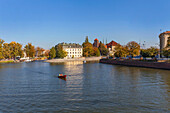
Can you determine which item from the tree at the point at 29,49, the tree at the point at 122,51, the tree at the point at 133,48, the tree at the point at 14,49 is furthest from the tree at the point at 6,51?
the tree at the point at 133,48

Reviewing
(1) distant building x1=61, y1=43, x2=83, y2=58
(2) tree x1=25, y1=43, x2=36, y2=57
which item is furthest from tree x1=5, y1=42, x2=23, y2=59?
(1) distant building x1=61, y1=43, x2=83, y2=58

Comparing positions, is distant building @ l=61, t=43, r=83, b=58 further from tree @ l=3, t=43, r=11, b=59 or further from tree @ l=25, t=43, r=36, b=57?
tree @ l=3, t=43, r=11, b=59

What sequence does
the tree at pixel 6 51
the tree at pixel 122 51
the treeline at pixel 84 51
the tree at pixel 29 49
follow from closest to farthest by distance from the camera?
the tree at pixel 122 51 < the tree at pixel 6 51 < the treeline at pixel 84 51 < the tree at pixel 29 49

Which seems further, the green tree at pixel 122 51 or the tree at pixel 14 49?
the tree at pixel 14 49

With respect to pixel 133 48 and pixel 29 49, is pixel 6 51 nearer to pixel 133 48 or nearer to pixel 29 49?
pixel 29 49

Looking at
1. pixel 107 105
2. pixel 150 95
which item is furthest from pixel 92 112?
pixel 150 95

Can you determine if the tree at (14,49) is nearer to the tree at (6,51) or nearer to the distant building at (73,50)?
the tree at (6,51)

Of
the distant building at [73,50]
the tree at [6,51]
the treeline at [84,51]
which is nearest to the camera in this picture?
the tree at [6,51]

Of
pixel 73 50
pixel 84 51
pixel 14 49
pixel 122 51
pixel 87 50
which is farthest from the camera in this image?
pixel 84 51

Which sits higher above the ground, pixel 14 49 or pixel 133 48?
pixel 14 49

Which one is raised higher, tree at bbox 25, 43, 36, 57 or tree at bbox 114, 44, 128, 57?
tree at bbox 25, 43, 36, 57

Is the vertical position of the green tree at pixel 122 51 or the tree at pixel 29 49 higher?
the tree at pixel 29 49

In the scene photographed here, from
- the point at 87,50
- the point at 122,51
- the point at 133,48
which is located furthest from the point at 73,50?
the point at 133,48

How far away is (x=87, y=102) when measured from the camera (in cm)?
2025
